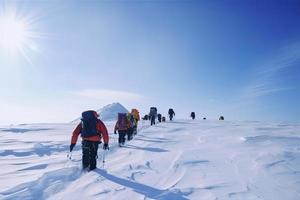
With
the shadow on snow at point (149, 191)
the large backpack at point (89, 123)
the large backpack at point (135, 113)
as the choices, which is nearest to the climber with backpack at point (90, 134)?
the large backpack at point (89, 123)

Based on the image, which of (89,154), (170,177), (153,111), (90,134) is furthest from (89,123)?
(153,111)

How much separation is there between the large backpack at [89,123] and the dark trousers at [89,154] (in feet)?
0.95

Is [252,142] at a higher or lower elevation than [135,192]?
higher

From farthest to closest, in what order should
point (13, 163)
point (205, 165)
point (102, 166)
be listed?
point (13, 163) < point (102, 166) < point (205, 165)

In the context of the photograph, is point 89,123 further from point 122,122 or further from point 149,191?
point 122,122

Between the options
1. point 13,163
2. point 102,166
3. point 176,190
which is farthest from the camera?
point 13,163

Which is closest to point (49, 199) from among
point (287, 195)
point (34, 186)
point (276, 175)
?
point (34, 186)

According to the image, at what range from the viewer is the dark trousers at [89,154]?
10.2 metres

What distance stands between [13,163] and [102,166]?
3550 millimetres

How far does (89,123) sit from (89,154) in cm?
94

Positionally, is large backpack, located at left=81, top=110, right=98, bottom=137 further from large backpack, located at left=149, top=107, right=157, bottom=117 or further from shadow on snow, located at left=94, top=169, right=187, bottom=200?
large backpack, located at left=149, top=107, right=157, bottom=117

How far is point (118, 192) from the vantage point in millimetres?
7223

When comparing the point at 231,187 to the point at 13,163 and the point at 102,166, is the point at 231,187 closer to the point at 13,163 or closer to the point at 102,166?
the point at 102,166

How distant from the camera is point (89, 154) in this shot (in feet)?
33.7
